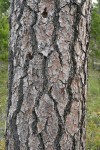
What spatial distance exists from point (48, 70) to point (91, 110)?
32.3 feet

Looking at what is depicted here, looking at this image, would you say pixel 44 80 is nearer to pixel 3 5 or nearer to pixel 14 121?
pixel 14 121

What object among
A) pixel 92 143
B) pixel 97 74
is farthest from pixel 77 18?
pixel 97 74

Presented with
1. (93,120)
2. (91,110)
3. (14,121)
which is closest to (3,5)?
(91,110)

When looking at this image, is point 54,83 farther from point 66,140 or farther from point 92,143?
point 92,143

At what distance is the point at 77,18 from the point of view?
2.47m

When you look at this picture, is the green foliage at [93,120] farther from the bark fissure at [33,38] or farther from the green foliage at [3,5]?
the green foliage at [3,5]

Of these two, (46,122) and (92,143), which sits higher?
(46,122)

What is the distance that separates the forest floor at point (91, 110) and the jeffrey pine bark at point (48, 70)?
13.7ft

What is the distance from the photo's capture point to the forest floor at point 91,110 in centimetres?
715

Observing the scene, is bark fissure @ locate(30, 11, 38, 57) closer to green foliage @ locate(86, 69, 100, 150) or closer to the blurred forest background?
the blurred forest background

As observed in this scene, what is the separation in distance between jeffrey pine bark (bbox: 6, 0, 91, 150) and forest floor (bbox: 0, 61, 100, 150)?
4187 millimetres

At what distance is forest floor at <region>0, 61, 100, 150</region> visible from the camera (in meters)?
7.15

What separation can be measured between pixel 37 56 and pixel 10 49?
23 centimetres

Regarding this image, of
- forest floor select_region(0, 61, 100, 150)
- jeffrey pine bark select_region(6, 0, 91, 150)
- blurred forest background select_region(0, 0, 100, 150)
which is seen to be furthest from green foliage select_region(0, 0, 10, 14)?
jeffrey pine bark select_region(6, 0, 91, 150)
